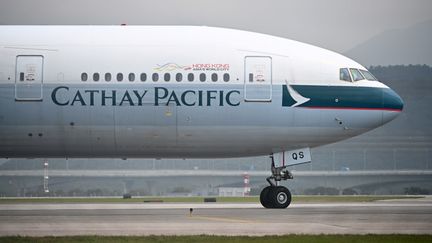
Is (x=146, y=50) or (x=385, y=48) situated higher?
(x=385, y=48)

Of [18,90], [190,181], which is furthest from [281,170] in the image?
[190,181]

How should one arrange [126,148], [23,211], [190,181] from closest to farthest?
1. [23,211]
2. [126,148]
3. [190,181]

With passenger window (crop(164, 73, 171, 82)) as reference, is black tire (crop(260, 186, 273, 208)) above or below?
below

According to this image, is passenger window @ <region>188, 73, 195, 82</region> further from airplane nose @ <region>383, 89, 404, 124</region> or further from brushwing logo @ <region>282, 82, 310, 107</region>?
airplane nose @ <region>383, 89, 404, 124</region>

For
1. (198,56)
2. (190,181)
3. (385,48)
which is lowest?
(190,181)

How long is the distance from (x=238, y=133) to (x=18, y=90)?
7594 mm

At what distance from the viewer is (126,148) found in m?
32.2

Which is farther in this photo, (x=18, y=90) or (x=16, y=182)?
(x=16, y=182)

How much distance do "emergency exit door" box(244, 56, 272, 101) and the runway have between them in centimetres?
385

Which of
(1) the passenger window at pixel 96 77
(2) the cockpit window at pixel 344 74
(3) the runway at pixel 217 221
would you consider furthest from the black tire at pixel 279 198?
(1) the passenger window at pixel 96 77

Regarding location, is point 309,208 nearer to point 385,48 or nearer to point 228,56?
point 228,56

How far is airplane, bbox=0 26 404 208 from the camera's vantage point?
31406 millimetres

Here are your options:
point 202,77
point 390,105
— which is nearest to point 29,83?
point 202,77

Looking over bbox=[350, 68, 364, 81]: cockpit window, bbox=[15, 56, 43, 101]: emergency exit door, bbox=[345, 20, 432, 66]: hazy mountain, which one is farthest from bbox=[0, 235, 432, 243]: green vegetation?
bbox=[345, 20, 432, 66]: hazy mountain
